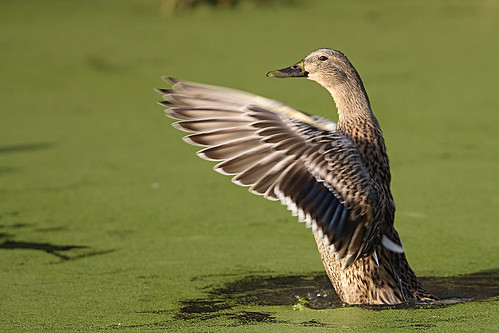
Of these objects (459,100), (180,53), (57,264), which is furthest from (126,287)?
(180,53)

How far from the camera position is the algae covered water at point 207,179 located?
121 inches

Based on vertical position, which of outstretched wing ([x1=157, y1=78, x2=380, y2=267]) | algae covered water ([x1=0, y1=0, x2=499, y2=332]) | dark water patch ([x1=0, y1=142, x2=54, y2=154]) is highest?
outstretched wing ([x1=157, y1=78, x2=380, y2=267])

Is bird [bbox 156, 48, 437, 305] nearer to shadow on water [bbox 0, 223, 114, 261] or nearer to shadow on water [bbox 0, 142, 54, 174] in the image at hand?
shadow on water [bbox 0, 223, 114, 261]

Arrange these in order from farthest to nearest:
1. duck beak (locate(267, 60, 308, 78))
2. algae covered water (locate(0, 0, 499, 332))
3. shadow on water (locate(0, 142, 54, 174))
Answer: shadow on water (locate(0, 142, 54, 174)), duck beak (locate(267, 60, 308, 78)), algae covered water (locate(0, 0, 499, 332))

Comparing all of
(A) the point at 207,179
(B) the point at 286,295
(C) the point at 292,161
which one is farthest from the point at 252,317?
(A) the point at 207,179

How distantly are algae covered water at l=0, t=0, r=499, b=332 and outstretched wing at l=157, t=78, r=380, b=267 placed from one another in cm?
31

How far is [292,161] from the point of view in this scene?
8.95 feet

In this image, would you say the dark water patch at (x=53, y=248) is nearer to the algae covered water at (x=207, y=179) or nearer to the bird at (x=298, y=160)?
the algae covered water at (x=207, y=179)

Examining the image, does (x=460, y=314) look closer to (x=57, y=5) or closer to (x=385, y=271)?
(x=385, y=271)

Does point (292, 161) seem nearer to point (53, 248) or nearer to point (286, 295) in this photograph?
point (286, 295)

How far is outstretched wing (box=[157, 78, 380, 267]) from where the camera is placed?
271 centimetres

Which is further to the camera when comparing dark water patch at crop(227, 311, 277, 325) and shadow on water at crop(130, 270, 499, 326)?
shadow on water at crop(130, 270, 499, 326)

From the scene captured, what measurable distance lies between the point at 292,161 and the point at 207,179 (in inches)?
79.9

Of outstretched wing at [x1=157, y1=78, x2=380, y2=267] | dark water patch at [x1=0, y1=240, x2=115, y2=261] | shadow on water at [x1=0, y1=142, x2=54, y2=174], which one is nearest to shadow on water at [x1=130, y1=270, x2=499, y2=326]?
outstretched wing at [x1=157, y1=78, x2=380, y2=267]
